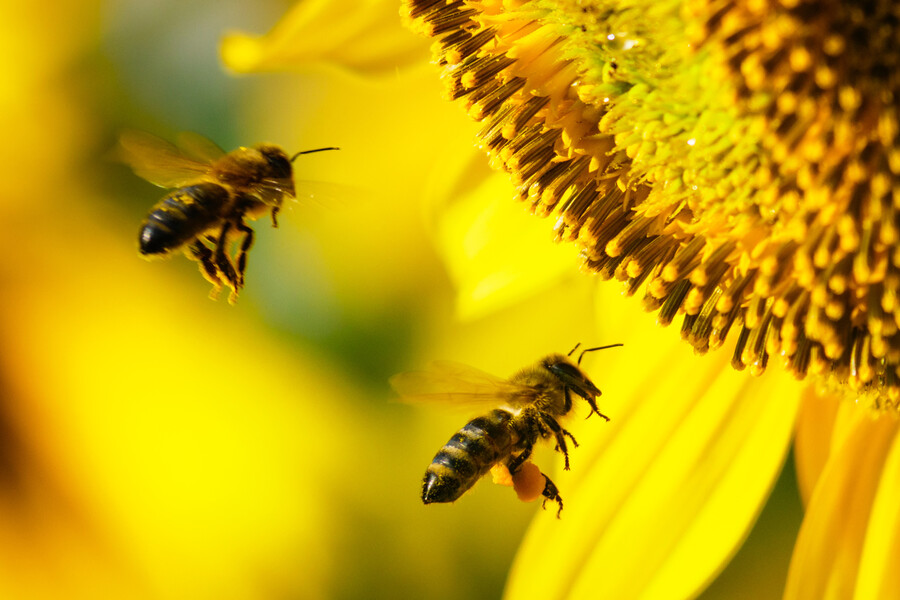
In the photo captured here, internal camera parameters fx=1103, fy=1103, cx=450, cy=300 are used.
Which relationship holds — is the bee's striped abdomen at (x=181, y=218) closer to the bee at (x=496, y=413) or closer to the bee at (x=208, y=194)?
the bee at (x=208, y=194)

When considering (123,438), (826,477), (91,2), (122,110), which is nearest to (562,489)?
(826,477)

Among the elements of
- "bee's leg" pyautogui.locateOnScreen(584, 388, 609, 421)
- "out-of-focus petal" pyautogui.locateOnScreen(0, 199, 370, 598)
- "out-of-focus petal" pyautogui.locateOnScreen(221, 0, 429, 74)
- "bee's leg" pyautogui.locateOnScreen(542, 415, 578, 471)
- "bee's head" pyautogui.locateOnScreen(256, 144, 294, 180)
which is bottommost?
"out-of-focus petal" pyautogui.locateOnScreen(0, 199, 370, 598)

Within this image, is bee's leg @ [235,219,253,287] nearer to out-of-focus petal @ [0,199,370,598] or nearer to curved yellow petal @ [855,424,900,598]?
out-of-focus petal @ [0,199,370,598]

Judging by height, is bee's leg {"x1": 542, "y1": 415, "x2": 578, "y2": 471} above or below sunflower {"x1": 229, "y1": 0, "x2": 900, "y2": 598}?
below

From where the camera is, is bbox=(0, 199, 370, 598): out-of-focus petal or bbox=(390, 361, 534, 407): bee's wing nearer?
bbox=(390, 361, 534, 407): bee's wing

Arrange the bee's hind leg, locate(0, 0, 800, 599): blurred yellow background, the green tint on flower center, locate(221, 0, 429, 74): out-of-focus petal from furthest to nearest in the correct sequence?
locate(0, 0, 800, 599): blurred yellow background, locate(221, 0, 429, 74): out-of-focus petal, the bee's hind leg, the green tint on flower center

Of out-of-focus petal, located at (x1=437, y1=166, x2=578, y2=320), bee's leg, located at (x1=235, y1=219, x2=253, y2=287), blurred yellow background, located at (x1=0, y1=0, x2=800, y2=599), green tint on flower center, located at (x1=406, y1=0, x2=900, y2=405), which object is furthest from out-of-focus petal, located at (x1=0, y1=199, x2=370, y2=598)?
green tint on flower center, located at (x1=406, y1=0, x2=900, y2=405)

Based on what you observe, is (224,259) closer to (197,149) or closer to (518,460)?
(197,149)
